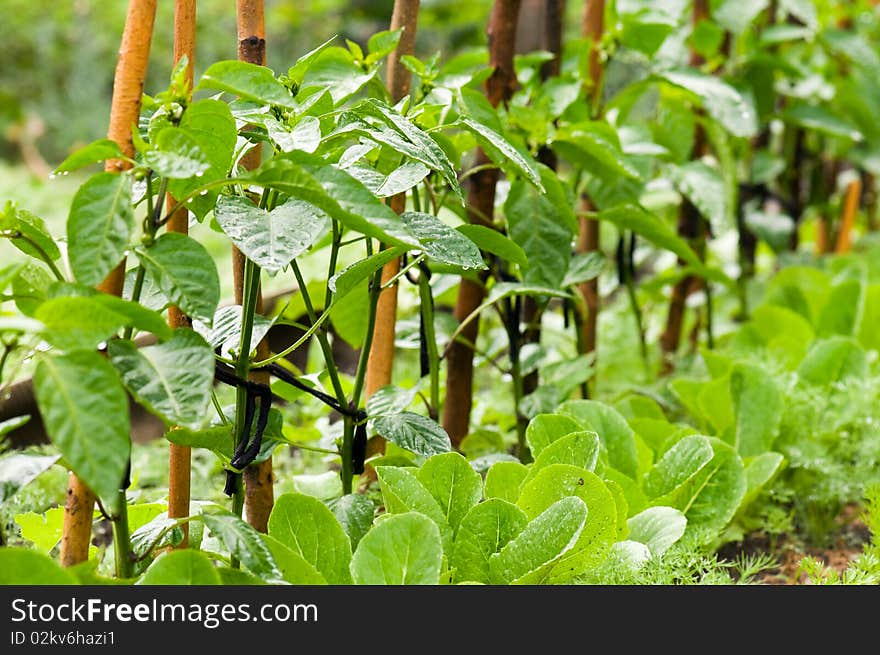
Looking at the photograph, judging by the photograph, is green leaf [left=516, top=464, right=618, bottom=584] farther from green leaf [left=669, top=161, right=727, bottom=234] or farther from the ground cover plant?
green leaf [left=669, top=161, right=727, bottom=234]

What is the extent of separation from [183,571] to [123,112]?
1.17ft

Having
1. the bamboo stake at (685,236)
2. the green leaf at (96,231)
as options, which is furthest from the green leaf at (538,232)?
the bamboo stake at (685,236)

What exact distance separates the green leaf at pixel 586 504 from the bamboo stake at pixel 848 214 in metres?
1.85

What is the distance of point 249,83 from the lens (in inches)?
27.5

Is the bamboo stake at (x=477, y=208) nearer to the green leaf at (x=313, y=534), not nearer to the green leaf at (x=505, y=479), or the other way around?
the green leaf at (x=505, y=479)

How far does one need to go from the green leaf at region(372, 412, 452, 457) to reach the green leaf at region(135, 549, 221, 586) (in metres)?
0.22

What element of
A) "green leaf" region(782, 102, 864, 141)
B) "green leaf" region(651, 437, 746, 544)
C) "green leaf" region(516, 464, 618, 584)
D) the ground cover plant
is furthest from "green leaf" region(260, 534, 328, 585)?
"green leaf" region(782, 102, 864, 141)

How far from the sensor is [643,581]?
833 millimetres

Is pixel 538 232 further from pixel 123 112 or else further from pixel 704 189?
pixel 123 112

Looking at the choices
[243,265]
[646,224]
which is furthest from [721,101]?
[243,265]

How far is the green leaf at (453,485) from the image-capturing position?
2.91ft

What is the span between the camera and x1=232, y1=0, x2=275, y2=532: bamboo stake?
0.88 m

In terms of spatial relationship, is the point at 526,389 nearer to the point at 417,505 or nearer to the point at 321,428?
the point at 321,428

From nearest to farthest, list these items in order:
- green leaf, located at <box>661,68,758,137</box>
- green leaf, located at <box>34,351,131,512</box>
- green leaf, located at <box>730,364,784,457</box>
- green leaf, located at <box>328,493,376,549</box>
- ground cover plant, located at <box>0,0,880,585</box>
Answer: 1. green leaf, located at <box>34,351,131,512</box>
2. ground cover plant, located at <box>0,0,880,585</box>
3. green leaf, located at <box>328,493,376,549</box>
4. green leaf, located at <box>730,364,784,457</box>
5. green leaf, located at <box>661,68,758,137</box>
